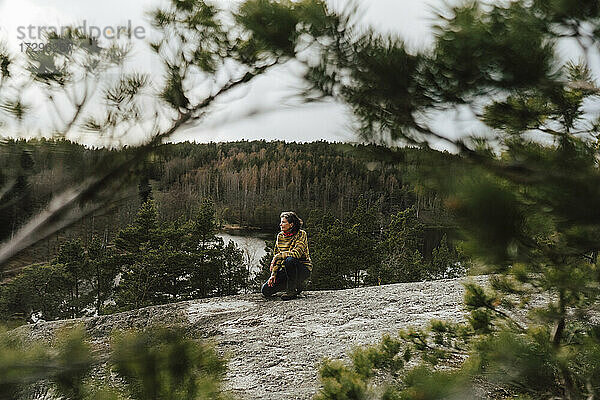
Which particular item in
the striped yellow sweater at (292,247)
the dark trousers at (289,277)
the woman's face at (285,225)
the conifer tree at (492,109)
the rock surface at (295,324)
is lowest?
the rock surface at (295,324)

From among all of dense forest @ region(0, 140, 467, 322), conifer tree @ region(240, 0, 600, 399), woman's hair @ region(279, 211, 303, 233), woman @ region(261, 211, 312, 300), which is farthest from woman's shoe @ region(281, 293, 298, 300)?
conifer tree @ region(240, 0, 600, 399)

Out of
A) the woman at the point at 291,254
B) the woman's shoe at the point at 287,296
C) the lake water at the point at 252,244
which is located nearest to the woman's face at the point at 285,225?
the woman at the point at 291,254

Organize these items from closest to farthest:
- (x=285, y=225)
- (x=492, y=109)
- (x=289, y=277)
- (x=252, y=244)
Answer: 1. (x=492, y=109)
2. (x=285, y=225)
3. (x=289, y=277)
4. (x=252, y=244)

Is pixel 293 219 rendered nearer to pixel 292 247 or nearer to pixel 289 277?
pixel 292 247

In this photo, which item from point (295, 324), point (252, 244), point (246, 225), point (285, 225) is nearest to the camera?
point (295, 324)

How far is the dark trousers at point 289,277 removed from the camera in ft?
17.2

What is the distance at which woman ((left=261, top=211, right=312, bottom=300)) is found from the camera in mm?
5230

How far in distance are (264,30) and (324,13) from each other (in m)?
0.17

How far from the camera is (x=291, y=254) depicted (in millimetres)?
5238

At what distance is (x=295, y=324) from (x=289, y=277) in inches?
27.4

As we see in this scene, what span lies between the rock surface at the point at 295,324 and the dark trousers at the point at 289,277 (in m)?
0.15

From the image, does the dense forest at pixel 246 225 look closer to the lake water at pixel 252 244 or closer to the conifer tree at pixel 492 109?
the lake water at pixel 252 244

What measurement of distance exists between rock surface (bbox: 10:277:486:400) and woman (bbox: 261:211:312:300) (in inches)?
12.6

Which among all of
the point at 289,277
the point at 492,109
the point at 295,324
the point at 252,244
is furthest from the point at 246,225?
the point at 492,109
